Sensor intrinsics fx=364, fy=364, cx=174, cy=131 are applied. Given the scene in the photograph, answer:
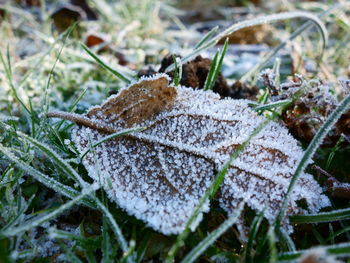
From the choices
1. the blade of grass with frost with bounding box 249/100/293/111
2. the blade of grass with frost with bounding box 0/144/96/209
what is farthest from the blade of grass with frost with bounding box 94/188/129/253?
the blade of grass with frost with bounding box 249/100/293/111

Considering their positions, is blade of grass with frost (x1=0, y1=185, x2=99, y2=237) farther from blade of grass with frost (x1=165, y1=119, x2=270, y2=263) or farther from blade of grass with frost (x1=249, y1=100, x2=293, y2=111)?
blade of grass with frost (x1=249, y1=100, x2=293, y2=111)

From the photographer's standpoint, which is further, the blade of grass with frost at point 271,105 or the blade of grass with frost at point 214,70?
the blade of grass with frost at point 214,70

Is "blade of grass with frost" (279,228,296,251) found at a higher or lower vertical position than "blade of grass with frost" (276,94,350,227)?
lower

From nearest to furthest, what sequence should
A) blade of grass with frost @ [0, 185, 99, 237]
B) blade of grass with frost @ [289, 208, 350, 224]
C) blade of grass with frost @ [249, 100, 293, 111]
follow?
1. blade of grass with frost @ [0, 185, 99, 237]
2. blade of grass with frost @ [289, 208, 350, 224]
3. blade of grass with frost @ [249, 100, 293, 111]

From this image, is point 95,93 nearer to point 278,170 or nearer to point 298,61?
point 278,170

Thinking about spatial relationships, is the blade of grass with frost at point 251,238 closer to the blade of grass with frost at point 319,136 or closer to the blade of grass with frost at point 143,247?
the blade of grass with frost at point 319,136

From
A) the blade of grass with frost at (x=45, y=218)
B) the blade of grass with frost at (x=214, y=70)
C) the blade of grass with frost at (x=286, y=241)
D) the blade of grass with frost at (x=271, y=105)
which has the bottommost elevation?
the blade of grass with frost at (x=286, y=241)

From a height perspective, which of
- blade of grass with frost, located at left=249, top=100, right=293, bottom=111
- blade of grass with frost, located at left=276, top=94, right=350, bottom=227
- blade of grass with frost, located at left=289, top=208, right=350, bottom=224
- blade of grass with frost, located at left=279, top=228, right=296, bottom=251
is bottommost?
blade of grass with frost, located at left=279, top=228, right=296, bottom=251

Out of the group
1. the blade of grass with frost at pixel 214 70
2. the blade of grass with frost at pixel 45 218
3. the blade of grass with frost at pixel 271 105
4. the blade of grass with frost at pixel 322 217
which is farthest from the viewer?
the blade of grass with frost at pixel 214 70

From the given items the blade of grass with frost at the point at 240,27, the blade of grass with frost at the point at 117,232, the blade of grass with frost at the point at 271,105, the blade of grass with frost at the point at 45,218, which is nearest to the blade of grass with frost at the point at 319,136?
the blade of grass with frost at the point at 271,105
